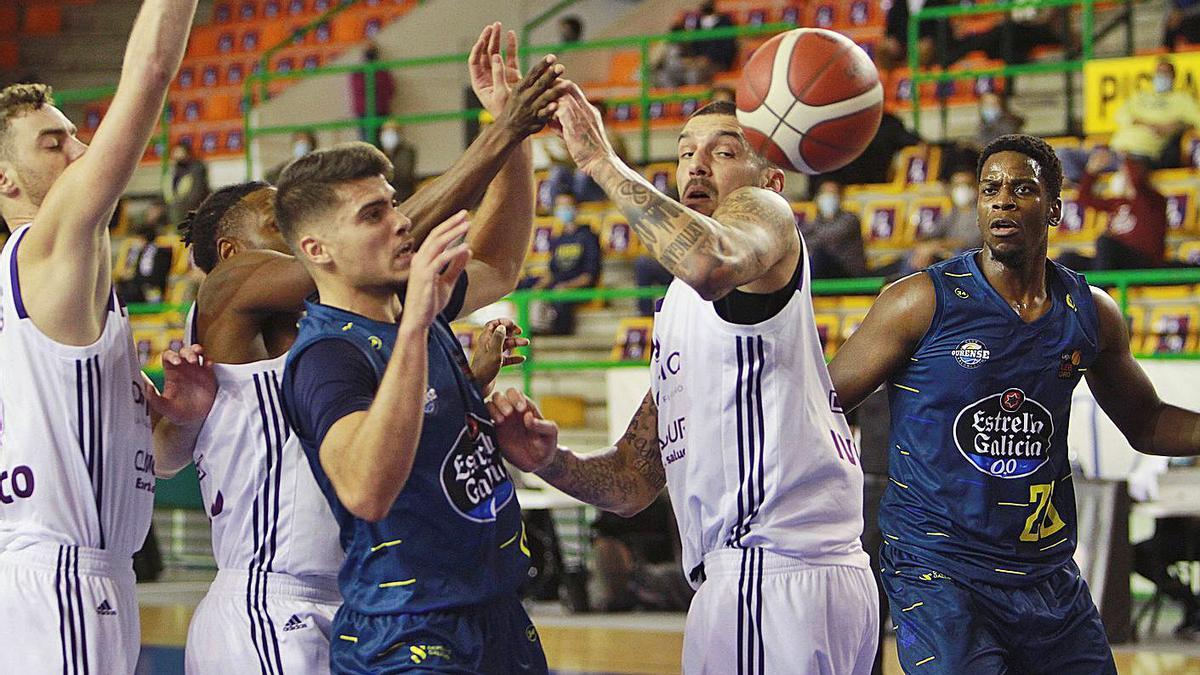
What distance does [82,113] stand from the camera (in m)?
20.6

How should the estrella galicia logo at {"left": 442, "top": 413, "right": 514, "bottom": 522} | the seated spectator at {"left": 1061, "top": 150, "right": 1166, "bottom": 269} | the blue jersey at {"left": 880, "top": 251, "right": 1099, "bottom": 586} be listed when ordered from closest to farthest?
the estrella galicia logo at {"left": 442, "top": 413, "right": 514, "bottom": 522}
the blue jersey at {"left": 880, "top": 251, "right": 1099, "bottom": 586}
the seated spectator at {"left": 1061, "top": 150, "right": 1166, "bottom": 269}

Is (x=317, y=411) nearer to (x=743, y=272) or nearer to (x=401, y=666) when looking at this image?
(x=401, y=666)

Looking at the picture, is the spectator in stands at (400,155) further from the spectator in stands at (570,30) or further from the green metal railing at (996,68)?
the green metal railing at (996,68)

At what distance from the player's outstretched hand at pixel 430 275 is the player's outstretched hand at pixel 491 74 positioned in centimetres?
98

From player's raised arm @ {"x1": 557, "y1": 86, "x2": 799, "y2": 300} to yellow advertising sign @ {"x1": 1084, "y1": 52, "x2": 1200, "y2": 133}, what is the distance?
10.1m

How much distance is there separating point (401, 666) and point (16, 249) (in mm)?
1385

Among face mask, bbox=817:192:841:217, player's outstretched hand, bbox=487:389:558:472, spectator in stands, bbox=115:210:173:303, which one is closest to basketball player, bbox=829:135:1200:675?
player's outstretched hand, bbox=487:389:558:472

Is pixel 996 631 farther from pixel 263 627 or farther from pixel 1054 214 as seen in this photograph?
pixel 263 627

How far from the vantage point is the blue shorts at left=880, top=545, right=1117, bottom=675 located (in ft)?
13.4

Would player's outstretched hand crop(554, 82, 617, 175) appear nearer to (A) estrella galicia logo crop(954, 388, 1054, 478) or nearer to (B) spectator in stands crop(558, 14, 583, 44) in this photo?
(A) estrella galicia logo crop(954, 388, 1054, 478)

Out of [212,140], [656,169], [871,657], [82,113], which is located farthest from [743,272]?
[82,113]

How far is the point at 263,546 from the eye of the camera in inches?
151

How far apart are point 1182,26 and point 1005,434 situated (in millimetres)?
10478

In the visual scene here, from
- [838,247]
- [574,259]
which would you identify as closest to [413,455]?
[838,247]
